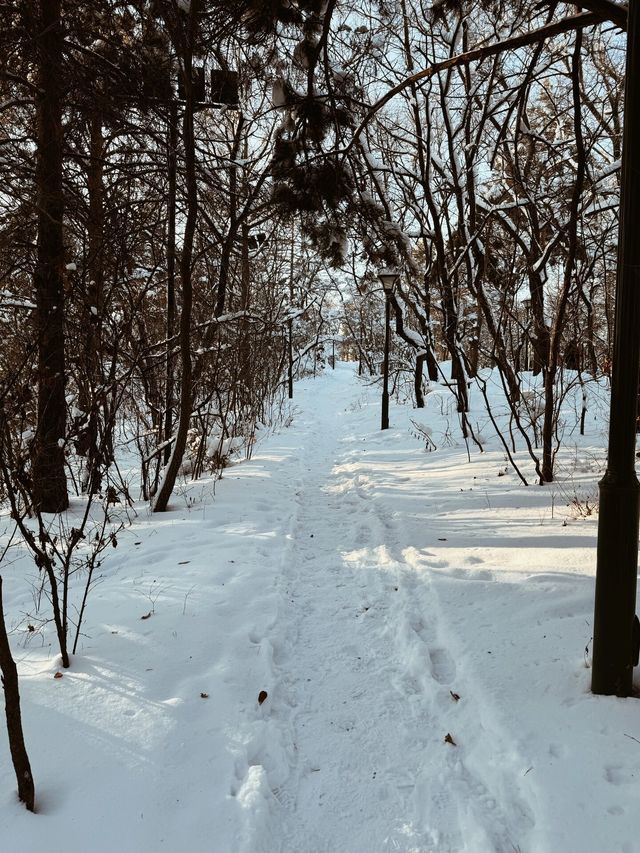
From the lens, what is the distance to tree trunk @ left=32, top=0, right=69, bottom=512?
561 centimetres

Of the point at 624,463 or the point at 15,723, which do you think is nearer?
the point at 15,723

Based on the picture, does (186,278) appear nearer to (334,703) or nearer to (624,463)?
(334,703)

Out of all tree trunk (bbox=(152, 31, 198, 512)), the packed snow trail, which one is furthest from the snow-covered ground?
tree trunk (bbox=(152, 31, 198, 512))

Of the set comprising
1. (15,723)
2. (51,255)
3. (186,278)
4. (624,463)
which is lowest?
(15,723)

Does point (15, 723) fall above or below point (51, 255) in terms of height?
below

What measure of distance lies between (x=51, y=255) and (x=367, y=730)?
621 cm

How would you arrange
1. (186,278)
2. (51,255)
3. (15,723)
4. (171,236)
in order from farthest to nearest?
(51,255), (171,236), (186,278), (15,723)

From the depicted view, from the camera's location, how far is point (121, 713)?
240 centimetres

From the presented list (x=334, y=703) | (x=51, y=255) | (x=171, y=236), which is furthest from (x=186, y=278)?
(x=334, y=703)

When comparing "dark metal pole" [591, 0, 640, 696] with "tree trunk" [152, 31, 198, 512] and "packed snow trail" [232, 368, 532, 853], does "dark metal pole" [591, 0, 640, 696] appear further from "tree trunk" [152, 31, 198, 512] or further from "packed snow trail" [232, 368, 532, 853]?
"tree trunk" [152, 31, 198, 512]

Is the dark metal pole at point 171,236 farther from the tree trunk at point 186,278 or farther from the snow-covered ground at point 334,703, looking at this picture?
the snow-covered ground at point 334,703

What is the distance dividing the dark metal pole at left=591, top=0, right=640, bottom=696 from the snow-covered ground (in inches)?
10.0

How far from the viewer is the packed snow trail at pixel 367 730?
1951 mm

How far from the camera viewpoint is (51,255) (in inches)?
246
